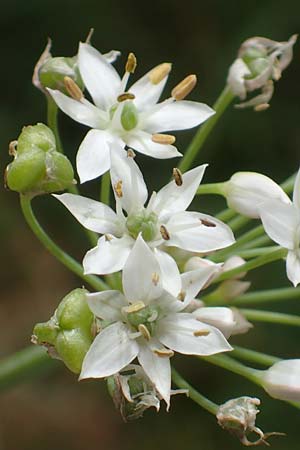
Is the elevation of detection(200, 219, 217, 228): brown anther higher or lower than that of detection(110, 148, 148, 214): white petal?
lower

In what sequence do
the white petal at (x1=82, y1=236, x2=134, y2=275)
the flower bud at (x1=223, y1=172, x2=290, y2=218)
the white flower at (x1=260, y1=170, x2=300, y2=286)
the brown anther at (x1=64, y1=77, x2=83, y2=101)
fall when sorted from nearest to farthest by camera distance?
the white petal at (x1=82, y1=236, x2=134, y2=275), the white flower at (x1=260, y1=170, x2=300, y2=286), the flower bud at (x1=223, y1=172, x2=290, y2=218), the brown anther at (x1=64, y1=77, x2=83, y2=101)

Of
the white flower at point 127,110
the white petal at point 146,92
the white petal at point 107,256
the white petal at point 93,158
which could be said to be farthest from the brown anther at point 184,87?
the white petal at point 107,256

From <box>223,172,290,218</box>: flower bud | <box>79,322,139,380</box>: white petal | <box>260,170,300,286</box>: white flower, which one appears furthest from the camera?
<box>223,172,290,218</box>: flower bud

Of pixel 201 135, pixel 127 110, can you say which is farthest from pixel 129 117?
pixel 201 135

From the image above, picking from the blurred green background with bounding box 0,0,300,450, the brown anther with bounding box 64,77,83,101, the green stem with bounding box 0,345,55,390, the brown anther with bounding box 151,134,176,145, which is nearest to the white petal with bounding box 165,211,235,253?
the brown anther with bounding box 151,134,176,145

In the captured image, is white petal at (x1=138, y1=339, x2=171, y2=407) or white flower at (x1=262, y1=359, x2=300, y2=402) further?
white flower at (x1=262, y1=359, x2=300, y2=402)

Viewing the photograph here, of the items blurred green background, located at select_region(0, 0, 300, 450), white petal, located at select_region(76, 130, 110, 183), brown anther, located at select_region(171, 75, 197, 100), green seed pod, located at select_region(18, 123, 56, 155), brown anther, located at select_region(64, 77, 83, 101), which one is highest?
brown anther, located at select_region(64, 77, 83, 101)

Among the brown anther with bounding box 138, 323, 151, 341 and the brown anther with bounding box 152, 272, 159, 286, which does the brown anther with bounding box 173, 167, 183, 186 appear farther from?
the brown anther with bounding box 138, 323, 151, 341

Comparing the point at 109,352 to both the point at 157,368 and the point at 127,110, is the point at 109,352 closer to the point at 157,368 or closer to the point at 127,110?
the point at 157,368
